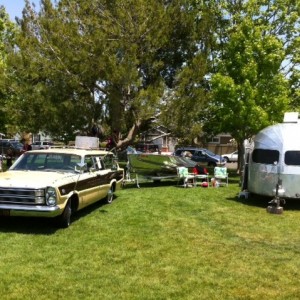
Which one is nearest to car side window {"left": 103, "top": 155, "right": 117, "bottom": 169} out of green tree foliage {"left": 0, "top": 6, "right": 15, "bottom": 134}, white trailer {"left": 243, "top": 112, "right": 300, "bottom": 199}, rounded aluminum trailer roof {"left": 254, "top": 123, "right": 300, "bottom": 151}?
white trailer {"left": 243, "top": 112, "right": 300, "bottom": 199}

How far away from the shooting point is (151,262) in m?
6.53

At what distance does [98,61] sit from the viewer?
1764 cm

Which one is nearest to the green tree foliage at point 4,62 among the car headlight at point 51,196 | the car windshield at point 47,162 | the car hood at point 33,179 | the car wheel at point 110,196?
the car wheel at point 110,196

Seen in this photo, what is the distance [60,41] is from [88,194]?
10268 mm

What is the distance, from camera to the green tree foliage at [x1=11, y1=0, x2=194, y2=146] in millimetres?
17812

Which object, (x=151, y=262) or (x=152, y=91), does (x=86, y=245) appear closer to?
(x=151, y=262)

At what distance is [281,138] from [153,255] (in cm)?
660

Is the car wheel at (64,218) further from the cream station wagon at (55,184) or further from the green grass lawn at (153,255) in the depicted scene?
the green grass lawn at (153,255)

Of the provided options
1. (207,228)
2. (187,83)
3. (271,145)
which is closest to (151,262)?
(207,228)

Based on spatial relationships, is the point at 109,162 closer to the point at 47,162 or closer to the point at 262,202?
the point at 47,162

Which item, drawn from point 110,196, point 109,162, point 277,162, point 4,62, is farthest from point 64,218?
point 4,62

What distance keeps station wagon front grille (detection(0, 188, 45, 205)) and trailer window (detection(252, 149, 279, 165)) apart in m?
6.70

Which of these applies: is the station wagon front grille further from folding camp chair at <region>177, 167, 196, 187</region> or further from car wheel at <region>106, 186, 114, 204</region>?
folding camp chair at <region>177, 167, 196, 187</region>

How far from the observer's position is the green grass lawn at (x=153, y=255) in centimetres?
539
